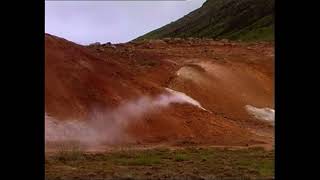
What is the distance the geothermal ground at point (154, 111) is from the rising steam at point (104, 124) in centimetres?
3

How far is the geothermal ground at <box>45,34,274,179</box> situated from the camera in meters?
15.6

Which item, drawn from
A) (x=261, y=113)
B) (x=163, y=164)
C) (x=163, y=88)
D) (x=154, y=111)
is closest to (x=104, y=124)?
(x=154, y=111)

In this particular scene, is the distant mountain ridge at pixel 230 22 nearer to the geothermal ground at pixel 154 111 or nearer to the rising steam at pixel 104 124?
the geothermal ground at pixel 154 111

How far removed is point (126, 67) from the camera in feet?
81.6

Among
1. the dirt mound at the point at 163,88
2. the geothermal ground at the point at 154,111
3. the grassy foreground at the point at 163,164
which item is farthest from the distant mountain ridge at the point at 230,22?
the grassy foreground at the point at 163,164

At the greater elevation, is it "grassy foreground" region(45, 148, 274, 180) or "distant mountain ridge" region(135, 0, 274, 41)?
"distant mountain ridge" region(135, 0, 274, 41)

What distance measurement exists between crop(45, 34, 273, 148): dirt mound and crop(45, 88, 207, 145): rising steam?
0.56 feet

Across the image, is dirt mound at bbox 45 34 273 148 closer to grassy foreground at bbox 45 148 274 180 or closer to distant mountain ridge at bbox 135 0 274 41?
grassy foreground at bbox 45 148 274 180

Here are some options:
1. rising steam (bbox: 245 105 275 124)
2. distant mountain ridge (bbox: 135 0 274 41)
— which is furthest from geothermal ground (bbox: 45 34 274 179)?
distant mountain ridge (bbox: 135 0 274 41)

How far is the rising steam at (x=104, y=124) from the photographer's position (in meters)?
18.4
